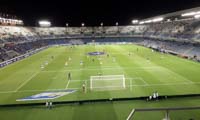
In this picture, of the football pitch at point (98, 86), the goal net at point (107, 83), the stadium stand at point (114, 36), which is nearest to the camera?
the football pitch at point (98, 86)

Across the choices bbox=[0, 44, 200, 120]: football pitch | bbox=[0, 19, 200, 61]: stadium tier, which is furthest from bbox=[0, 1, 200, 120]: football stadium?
bbox=[0, 19, 200, 61]: stadium tier

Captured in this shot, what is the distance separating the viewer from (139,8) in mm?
95938

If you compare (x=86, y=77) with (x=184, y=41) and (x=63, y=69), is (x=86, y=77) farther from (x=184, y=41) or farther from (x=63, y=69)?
(x=184, y=41)

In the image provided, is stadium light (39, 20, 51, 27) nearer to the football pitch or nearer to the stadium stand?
the stadium stand

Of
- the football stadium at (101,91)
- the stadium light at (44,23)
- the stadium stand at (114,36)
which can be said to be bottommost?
the football stadium at (101,91)

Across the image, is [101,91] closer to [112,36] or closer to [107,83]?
[107,83]

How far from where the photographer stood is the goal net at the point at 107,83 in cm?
3083

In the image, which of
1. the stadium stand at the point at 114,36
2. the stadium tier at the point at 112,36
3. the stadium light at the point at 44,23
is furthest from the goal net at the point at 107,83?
the stadium light at the point at 44,23

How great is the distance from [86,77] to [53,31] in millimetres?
93081

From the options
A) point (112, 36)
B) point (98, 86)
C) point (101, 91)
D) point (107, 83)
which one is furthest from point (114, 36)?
point (101, 91)

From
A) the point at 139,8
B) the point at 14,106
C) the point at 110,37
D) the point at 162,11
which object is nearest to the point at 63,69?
the point at 14,106

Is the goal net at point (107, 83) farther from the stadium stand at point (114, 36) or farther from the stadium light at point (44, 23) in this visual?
the stadium light at point (44, 23)

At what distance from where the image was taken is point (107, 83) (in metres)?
32.7

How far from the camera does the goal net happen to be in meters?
30.8
